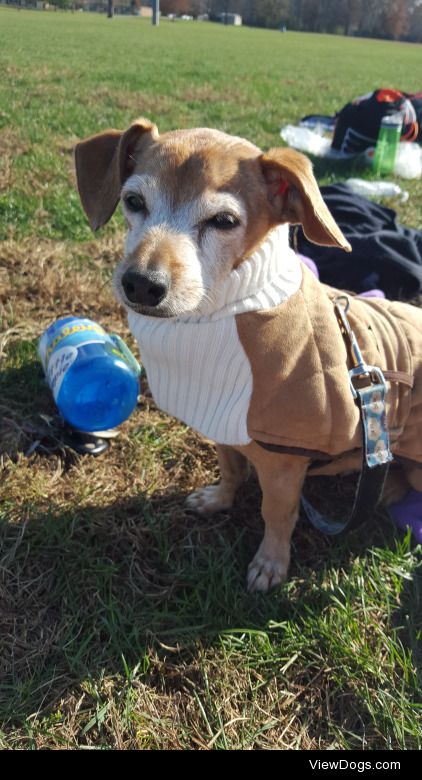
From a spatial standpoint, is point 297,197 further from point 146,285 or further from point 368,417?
point 368,417

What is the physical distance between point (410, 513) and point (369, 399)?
85 centimetres

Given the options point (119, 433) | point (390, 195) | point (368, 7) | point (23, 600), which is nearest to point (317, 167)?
point (390, 195)

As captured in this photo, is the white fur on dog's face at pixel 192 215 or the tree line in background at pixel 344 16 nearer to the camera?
the white fur on dog's face at pixel 192 215

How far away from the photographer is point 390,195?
6.71m

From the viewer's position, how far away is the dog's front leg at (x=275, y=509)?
7.58 ft

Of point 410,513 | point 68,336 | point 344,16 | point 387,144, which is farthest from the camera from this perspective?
point 344,16

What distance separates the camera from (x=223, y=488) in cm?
283

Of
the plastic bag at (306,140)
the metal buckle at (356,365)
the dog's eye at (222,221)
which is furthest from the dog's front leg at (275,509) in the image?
the plastic bag at (306,140)

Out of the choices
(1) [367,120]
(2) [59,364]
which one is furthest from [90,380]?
(1) [367,120]

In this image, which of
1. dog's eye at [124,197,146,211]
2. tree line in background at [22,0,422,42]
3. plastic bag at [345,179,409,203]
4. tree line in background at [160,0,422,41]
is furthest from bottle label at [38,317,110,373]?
tree line in background at [160,0,422,41]

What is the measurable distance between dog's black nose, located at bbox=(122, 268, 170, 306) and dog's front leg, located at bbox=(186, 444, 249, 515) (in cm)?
105

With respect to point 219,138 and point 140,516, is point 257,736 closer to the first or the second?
point 140,516

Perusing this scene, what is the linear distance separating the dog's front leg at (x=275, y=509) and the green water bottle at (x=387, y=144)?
6306mm

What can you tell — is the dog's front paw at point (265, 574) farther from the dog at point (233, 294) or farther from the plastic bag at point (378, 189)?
the plastic bag at point (378, 189)
